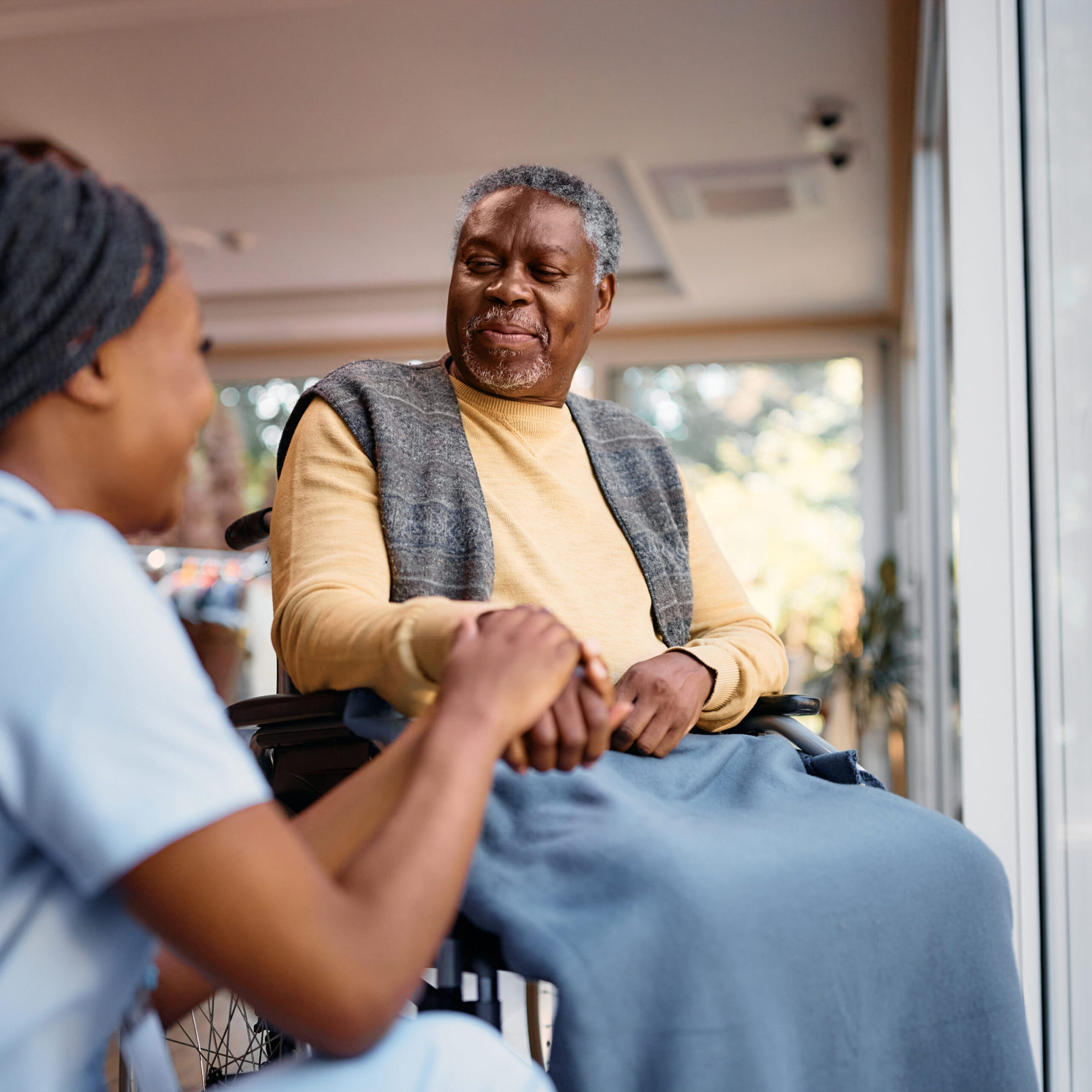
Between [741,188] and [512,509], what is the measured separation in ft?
13.0

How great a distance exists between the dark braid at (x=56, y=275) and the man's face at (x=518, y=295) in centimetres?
95

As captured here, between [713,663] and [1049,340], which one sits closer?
[713,663]

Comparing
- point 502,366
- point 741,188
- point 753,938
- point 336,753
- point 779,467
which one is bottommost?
point 753,938

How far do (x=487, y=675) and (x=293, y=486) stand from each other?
689mm

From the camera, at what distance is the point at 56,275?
67 cm

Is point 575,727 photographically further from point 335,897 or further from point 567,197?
point 567,197

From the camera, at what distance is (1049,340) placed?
74.8 inches

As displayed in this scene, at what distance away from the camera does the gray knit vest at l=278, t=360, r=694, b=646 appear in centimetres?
140

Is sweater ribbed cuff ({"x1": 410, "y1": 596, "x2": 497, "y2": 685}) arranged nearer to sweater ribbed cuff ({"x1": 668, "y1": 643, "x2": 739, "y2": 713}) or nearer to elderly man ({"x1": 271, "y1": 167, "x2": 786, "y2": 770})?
elderly man ({"x1": 271, "y1": 167, "x2": 786, "y2": 770})

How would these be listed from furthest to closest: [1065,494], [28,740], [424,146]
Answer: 1. [424,146]
2. [1065,494]
3. [28,740]

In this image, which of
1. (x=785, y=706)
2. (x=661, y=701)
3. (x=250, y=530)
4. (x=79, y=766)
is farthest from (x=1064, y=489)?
(x=79, y=766)

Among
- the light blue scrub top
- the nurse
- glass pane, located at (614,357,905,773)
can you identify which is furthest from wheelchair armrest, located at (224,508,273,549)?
glass pane, located at (614,357,905,773)

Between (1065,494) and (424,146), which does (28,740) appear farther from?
(424,146)

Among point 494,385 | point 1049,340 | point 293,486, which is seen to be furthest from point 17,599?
point 1049,340
